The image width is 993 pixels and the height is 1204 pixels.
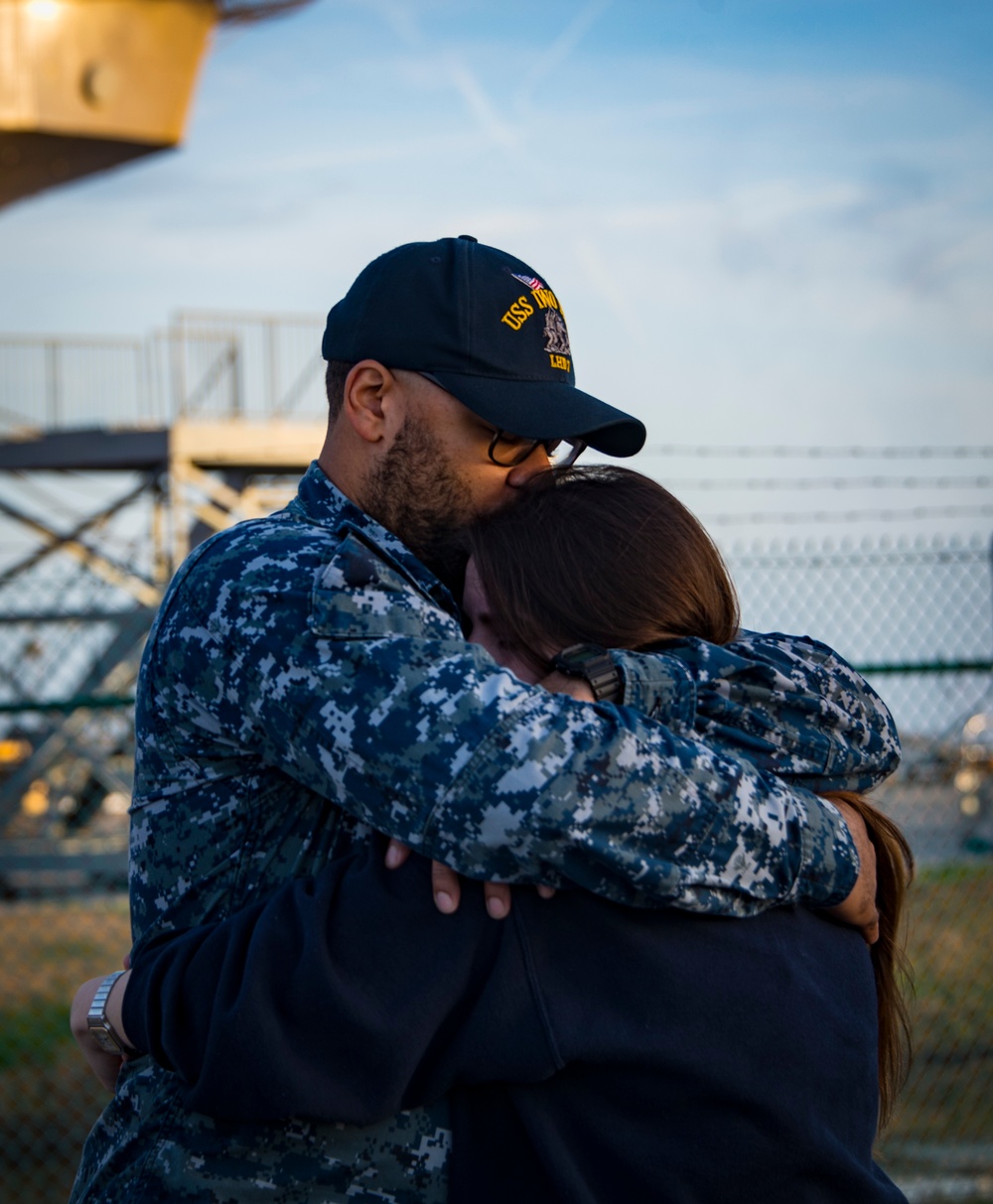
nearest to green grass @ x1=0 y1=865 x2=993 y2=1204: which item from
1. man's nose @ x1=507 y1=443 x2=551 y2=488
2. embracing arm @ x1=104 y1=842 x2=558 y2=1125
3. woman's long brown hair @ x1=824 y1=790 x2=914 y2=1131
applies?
woman's long brown hair @ x1=824 y1=790 x2=914 y2=1131

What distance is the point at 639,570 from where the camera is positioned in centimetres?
202

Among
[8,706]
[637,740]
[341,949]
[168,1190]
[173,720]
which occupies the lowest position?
[8,706]

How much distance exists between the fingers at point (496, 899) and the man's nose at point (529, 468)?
2.59ft

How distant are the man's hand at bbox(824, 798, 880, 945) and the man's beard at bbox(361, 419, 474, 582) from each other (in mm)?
803

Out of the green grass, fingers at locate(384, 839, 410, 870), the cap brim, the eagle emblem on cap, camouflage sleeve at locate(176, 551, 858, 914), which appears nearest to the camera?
camouflage sleeve at locate(176, 551, 858, 914)

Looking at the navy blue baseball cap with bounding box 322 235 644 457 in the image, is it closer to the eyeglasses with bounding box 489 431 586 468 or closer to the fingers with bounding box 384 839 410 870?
the eyeglasses with bounding box 489 431 586 468

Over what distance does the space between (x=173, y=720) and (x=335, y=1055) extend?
0.57m

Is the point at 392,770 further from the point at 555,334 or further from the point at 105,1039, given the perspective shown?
the point at 555,334

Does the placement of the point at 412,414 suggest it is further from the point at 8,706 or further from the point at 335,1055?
the point at 8,706

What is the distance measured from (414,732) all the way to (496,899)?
27 centimetres

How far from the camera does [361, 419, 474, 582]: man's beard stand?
226 cm

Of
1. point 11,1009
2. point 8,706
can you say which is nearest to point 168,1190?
point 8,706

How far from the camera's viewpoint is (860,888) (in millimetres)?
1951

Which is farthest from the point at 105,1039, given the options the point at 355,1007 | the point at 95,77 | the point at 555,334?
the point at 95,77
